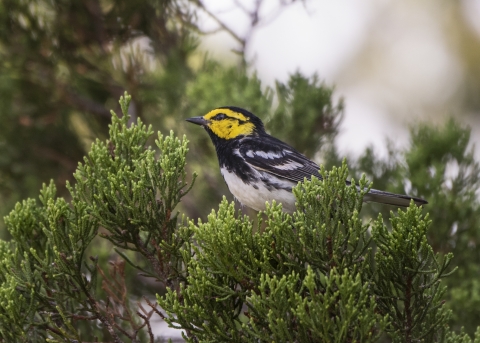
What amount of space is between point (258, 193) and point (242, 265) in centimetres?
140

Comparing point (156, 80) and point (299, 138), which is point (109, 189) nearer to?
point (299, 138)

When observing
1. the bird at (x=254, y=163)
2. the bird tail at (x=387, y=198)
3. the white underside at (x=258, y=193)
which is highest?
the bird at (x=254, y=163)

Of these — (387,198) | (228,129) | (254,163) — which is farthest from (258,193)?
(387,198)

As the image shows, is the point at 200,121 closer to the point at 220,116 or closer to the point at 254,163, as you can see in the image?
the point at 220,116

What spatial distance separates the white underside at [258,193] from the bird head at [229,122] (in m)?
0.51

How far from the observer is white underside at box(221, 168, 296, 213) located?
375cm

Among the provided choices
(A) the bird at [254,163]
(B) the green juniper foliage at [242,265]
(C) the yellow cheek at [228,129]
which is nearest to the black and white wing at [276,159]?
(A) the bird at [254,163]

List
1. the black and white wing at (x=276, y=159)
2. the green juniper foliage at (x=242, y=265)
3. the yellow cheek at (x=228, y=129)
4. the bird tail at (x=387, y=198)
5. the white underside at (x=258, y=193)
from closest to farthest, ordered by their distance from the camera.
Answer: the green juniper foliage at (x=242, y=265) → the bird tail at (x=387, y=198) → the white underside at (x=258, y=193) → the black and white wing at (x=276, y=159) → the yellow cheek at (x=228, y=129)

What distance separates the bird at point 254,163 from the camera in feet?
12.4

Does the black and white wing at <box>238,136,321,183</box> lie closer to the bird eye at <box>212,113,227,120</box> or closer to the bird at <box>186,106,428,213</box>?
the bird at <box>186,106,428,213</box>

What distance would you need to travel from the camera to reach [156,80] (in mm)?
5105

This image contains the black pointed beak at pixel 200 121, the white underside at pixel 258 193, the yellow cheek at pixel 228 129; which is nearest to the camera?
the white underside at pixel 258 193

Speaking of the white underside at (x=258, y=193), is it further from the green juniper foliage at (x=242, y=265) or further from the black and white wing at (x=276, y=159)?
the green juniper foliage at (x=242, y=265)

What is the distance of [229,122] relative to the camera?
4.25 meters
